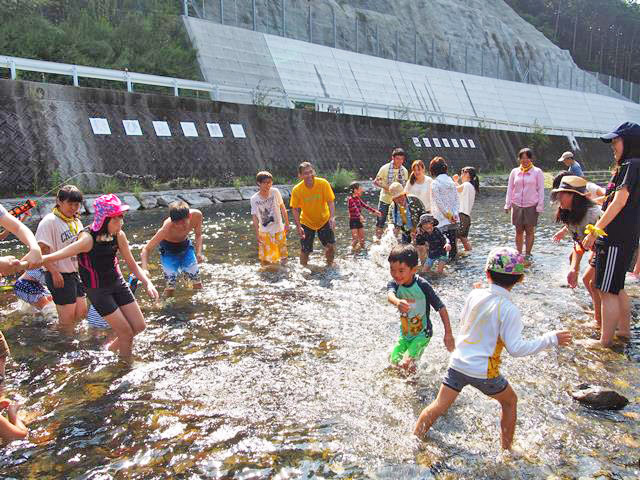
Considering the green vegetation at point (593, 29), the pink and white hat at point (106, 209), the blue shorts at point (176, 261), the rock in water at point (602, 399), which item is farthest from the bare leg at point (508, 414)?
the green vegetation at point (593, 29)

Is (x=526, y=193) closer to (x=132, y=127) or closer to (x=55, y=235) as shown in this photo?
(x=55, y=235)

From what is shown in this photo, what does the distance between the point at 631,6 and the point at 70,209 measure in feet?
369

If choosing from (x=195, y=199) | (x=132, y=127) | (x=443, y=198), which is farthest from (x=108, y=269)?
(x=132, y=127)

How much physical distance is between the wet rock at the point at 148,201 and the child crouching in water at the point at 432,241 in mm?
10706

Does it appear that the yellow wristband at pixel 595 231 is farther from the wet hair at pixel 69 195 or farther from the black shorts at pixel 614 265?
the wet hair at pixel 69 195

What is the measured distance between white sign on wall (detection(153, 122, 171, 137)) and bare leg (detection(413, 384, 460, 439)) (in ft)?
58.4

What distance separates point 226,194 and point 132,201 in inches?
148

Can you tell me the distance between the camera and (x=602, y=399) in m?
4.12

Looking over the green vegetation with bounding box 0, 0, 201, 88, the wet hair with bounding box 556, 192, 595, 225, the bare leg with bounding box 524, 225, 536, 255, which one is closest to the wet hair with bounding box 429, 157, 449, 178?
the bare leg with bounding box 524, 225, 536, 255

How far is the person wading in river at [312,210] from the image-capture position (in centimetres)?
934

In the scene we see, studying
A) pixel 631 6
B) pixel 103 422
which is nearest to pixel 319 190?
pixel 103 422

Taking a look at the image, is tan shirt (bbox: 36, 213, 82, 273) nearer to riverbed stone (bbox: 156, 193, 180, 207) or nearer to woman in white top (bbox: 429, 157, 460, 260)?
woman in white top (bbox: 429, 157, 460, 260)

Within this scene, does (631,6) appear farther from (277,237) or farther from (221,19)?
(277,237)

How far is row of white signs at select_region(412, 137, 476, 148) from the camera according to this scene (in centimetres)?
3055
